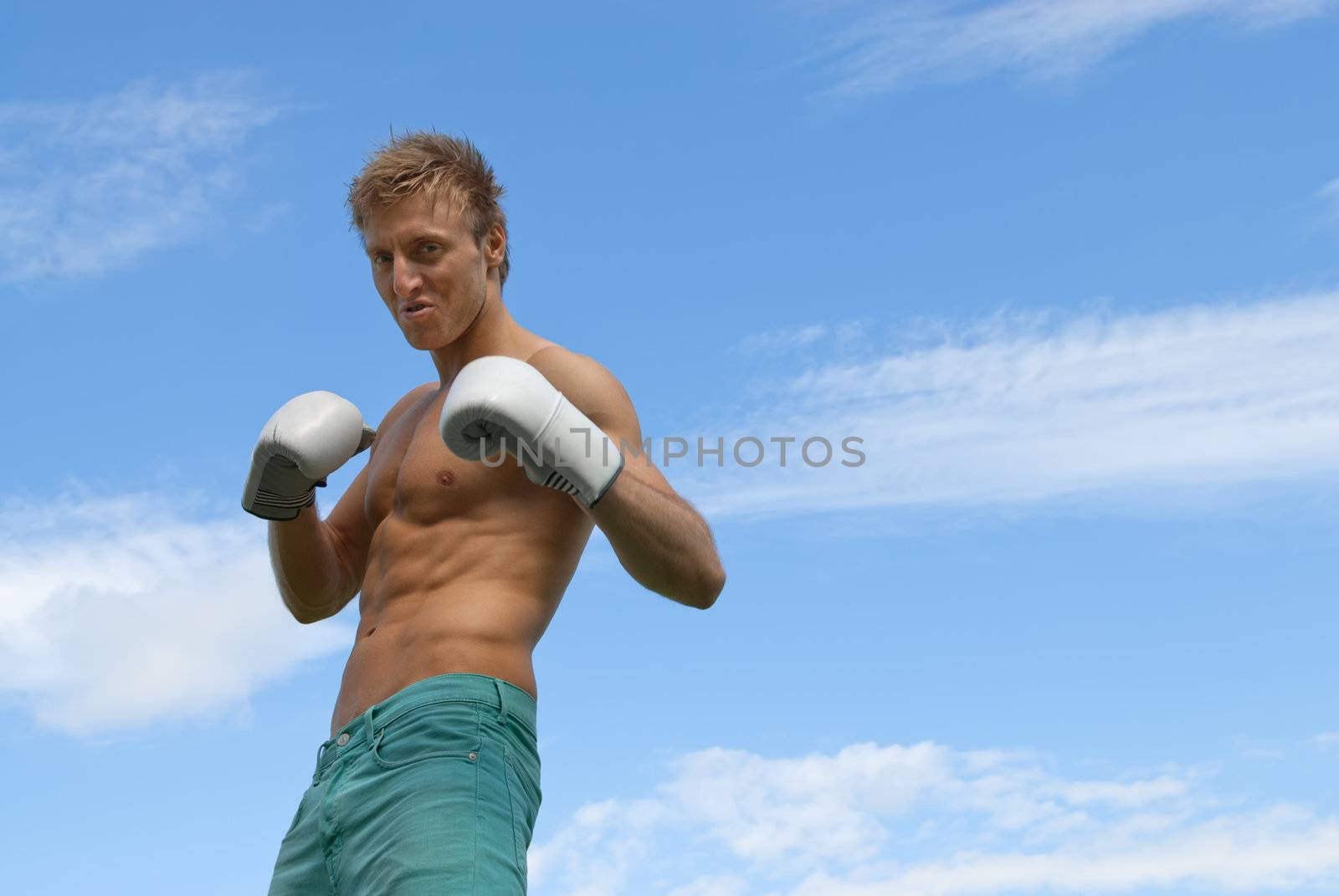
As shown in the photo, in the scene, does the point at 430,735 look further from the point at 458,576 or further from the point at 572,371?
the point at 572,371

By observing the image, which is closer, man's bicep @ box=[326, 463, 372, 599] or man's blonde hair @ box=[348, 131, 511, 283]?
man's blonde hair @ box=[348, 131, 511, 283]

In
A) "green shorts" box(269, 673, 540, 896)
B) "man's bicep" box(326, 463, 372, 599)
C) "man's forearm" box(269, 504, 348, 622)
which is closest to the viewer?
"green shorts" box(269, 673, 540, 896)

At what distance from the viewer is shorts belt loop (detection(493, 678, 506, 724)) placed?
3207 mm

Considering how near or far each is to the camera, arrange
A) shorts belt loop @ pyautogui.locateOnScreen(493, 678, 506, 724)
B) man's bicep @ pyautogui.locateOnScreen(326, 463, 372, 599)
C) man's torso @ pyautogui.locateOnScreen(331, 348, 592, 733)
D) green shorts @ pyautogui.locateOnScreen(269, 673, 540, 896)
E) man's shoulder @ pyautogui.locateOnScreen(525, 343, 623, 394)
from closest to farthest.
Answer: green shorts @ pyautogui.locateOnScreen(269, 673, 540, 896) → shorts belt loop @ pyautogui.locateOnScreen(493, 678, 506, 724) → man's torso @ pyautogui.locateOnScreen(331, 348, 592, 733) → man's shoulder @ pyautogui.locateOnScreen(525, 343, 623, 394) → man's bicep @ pyautogui.locateOnScreen(326, 463, 372, 599)

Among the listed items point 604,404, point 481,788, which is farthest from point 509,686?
point 604,404

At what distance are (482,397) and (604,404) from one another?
0.45 metres

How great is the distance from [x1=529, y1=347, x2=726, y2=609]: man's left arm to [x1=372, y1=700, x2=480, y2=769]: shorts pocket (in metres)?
0.52

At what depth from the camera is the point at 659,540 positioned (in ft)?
10.7

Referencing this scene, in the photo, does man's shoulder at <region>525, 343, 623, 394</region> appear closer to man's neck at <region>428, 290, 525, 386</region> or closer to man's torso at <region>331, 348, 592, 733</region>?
man's neck at <region>428, 290, 525, 386</region>

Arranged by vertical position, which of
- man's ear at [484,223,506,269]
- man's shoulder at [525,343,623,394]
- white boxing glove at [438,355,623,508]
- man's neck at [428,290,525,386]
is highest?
man's ear at [484,223,506,269]

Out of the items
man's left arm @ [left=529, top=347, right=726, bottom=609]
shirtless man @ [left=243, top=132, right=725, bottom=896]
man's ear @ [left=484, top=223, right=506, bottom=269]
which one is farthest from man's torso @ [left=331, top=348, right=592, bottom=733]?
man's ear @ [left=484, top=223, right=506, bottom=269]

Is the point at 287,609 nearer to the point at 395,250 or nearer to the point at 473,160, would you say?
the point at 395,250

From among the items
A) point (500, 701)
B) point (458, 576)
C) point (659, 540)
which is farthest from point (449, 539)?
point (659, 540)

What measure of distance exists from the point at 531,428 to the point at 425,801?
0.87 m
